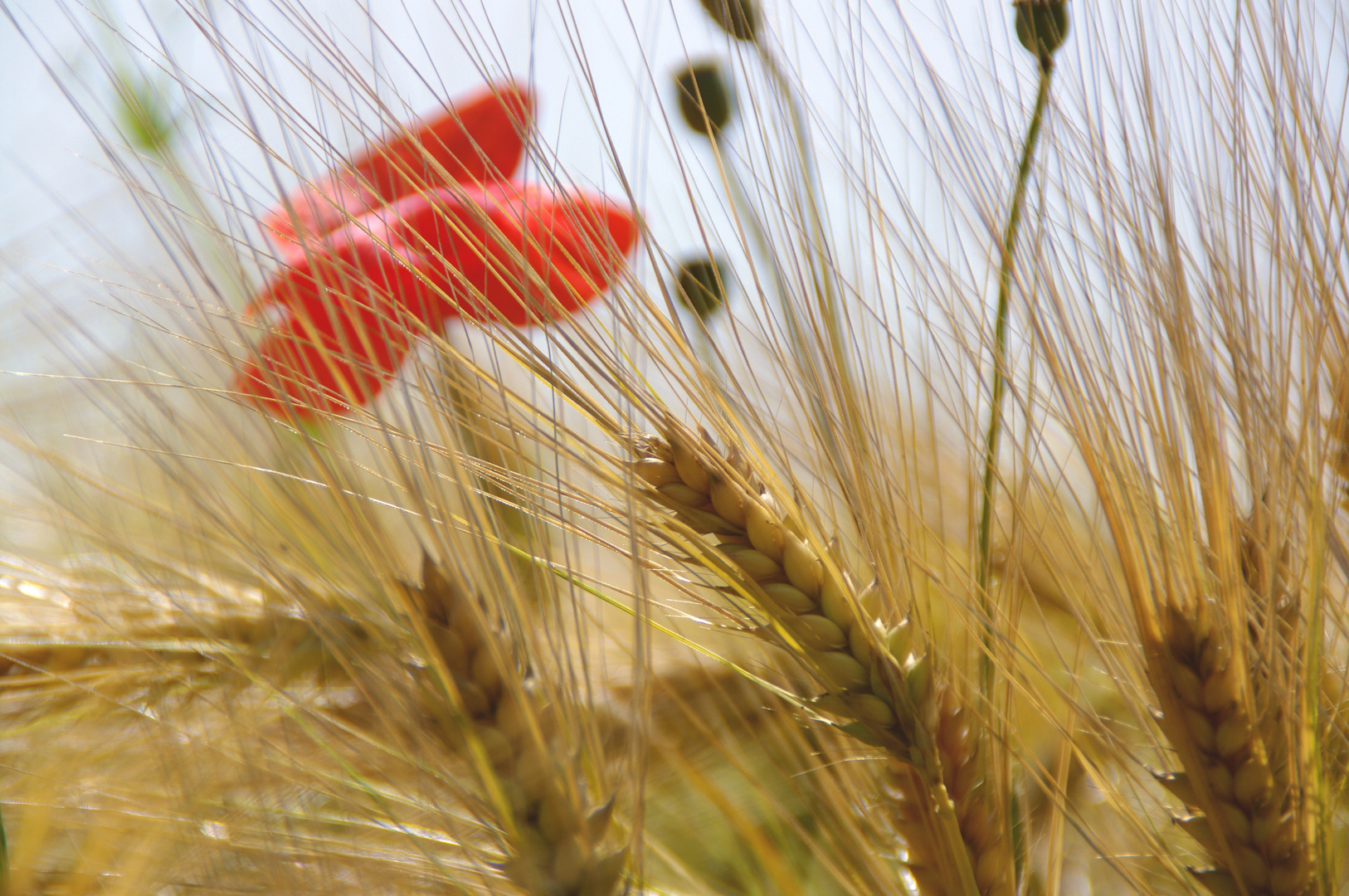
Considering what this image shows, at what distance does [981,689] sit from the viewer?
0.31 metres

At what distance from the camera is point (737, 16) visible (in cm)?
32

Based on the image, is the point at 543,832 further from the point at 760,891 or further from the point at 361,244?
the point at 361,244

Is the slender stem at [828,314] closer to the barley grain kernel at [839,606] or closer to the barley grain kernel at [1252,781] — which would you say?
the barley grain kernel at [839,606]

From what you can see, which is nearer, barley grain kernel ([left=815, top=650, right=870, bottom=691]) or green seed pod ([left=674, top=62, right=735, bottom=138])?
barley grain kernel ([left=815, top=650, right=870, bottom=691])

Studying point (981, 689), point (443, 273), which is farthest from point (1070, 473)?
point (443, 273)

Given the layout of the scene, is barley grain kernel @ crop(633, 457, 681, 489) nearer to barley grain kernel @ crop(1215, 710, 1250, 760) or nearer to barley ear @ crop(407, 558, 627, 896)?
barley ear @ crop(407, 558, 627, 896)

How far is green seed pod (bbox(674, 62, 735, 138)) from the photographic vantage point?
39cm

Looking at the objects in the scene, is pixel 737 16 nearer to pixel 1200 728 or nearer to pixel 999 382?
pixel 999 382

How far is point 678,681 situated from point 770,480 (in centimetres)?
21

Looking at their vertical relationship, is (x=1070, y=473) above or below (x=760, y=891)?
above

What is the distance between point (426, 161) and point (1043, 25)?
226 millimetres

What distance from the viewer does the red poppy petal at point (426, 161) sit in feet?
0.84

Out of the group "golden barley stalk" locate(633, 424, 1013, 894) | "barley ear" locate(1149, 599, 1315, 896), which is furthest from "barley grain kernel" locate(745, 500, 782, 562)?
"barley ear" locate(1149, 599, 1315, 896)

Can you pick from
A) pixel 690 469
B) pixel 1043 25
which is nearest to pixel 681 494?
pixel 690 469
